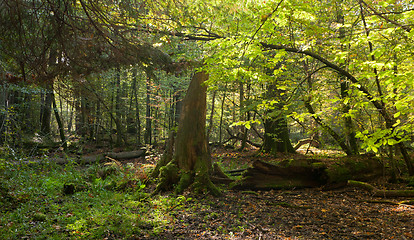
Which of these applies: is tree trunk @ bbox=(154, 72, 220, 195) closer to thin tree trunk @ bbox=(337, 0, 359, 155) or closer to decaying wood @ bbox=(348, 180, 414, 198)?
thin tree trunk @ bbox=(337, 0, 359, 155)

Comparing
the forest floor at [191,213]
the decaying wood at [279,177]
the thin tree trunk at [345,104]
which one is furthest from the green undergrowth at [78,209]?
the thin tree trunk at [345,104]

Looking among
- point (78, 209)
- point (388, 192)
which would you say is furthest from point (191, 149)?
point (388, 192)

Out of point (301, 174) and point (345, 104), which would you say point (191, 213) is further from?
point (345, 104)

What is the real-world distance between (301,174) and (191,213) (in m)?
3.56

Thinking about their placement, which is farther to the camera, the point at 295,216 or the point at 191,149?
the point at 191,149

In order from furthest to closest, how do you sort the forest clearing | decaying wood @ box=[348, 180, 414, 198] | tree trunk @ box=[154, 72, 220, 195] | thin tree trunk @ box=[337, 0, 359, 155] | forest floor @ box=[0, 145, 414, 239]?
thin tree trunk @ box=[337, 0, 359, 155]
tree trunk @ box=[154, 72, 220, 195]
decaying wood @ box=[348, 180, 414, 198]
forest floor @ box=[0, 145, 414, 239]
the forest clearing

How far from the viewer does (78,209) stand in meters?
5.04

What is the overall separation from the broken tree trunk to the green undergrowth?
2193mm

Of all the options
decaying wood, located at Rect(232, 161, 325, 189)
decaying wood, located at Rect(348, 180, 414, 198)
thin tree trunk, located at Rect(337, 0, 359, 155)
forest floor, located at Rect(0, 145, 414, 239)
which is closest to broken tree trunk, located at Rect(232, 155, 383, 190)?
decaying wood, located at Rect(232, 161, 325, 189)

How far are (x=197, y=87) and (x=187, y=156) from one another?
6.61 feet

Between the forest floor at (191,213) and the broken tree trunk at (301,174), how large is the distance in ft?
0.89

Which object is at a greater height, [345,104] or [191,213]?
[345,104]

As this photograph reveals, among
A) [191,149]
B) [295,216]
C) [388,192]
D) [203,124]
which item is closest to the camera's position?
[295,216]

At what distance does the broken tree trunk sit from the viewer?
6.81 m
